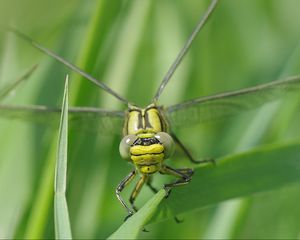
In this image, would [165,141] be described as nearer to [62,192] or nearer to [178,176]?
[178,176]

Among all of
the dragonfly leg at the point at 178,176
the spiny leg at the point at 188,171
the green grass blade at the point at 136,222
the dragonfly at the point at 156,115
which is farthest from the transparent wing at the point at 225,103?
the green grass blade at the point at 136,222

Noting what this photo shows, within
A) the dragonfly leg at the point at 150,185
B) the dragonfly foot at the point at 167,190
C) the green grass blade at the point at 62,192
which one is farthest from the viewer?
the dragonfly leg at the point at 150,185

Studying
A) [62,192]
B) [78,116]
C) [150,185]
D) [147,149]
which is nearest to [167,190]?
[147,149]

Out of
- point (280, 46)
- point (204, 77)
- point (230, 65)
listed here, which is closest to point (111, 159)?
point (204, 77)

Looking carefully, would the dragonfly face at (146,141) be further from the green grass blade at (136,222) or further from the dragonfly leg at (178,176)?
the green grass blade at (136,222)

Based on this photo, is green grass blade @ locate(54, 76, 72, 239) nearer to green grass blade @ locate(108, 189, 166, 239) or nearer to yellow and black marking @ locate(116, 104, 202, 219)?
green grass blade @ locate(108, 189, 166, 239)

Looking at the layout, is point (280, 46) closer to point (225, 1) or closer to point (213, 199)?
point (225, 1)
